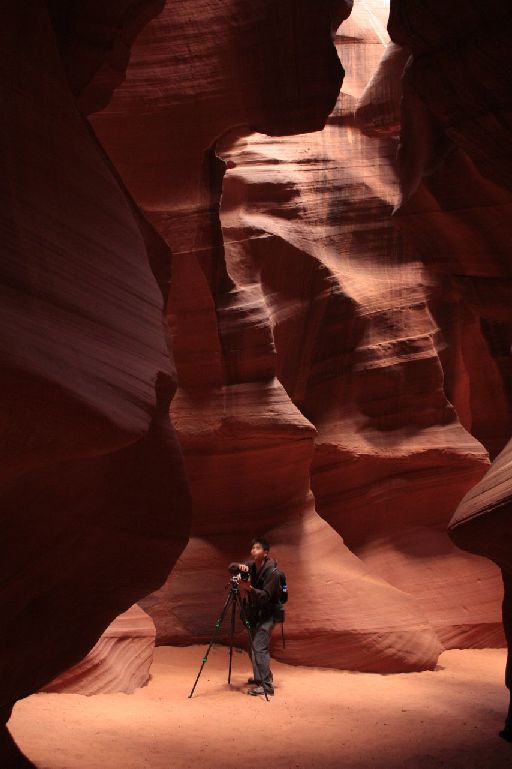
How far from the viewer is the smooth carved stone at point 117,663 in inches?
336

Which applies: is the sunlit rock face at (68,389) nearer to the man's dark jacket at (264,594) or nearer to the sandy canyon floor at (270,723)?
the sandy canyon floor at (270,723)

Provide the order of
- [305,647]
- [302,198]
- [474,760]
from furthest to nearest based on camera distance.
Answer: [302,198], [305,647], [474,760]

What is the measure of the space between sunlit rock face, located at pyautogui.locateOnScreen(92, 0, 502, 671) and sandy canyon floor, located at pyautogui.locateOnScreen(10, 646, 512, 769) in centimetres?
108

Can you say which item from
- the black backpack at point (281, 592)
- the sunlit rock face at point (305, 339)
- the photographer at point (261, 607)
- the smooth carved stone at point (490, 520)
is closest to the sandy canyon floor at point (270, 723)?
the photographer at point (261, 607)

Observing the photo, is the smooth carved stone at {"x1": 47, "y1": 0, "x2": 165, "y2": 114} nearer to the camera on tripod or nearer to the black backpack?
the camera on tripod

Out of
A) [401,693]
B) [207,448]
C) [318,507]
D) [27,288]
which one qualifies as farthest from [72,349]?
[318,507]

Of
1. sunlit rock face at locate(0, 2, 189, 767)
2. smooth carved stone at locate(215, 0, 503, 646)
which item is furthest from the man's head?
smooth carved stone at locate(215, 0, 503, 646)

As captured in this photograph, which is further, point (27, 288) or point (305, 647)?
point (305, 647)

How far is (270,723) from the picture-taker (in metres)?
8.02

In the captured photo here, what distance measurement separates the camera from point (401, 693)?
32.0ft

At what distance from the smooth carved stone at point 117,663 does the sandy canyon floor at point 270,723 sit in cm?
14

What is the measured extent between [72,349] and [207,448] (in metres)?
7.94

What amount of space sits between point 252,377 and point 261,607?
3164 mm

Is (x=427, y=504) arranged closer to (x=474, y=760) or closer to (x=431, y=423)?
(x=431, y=423)
